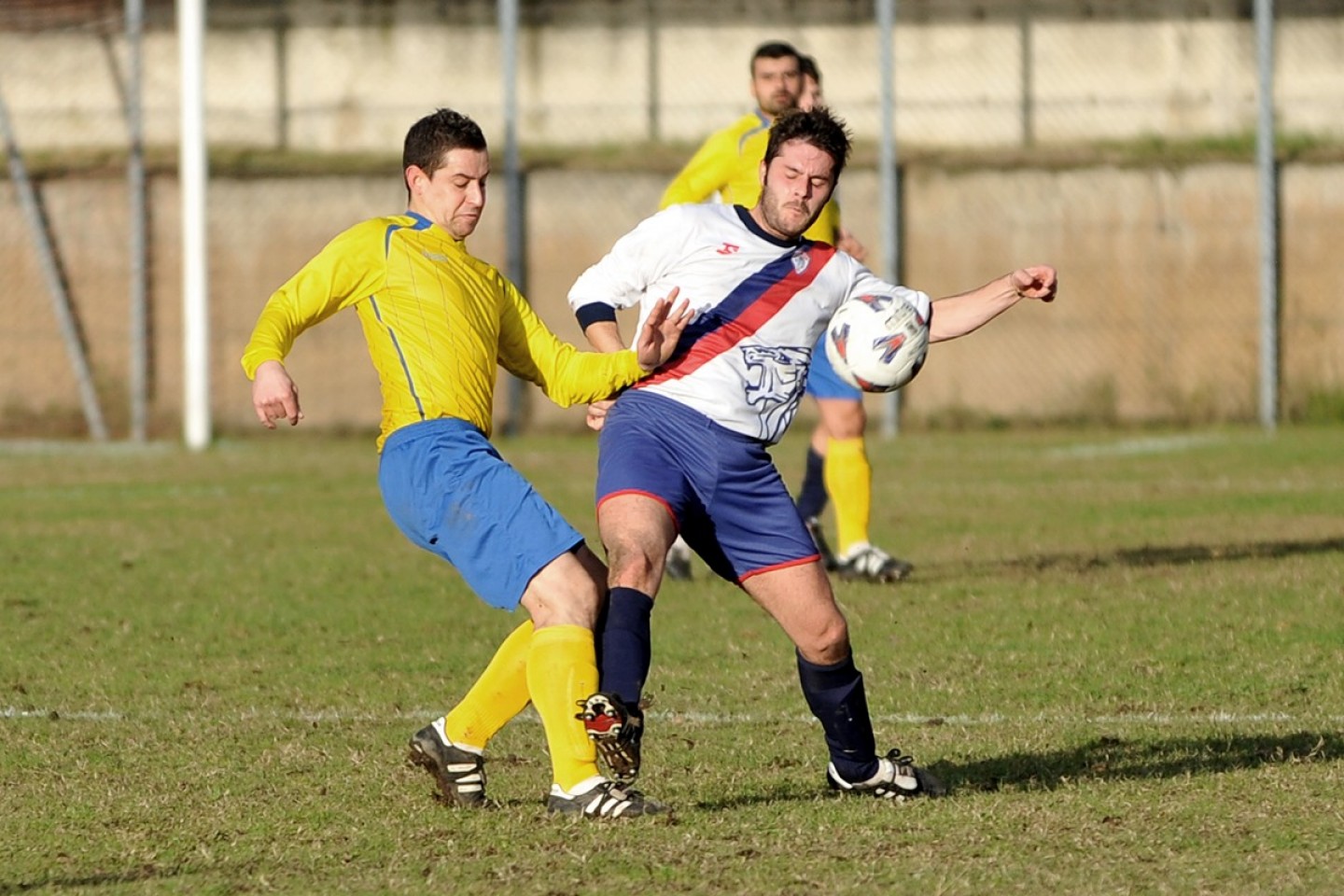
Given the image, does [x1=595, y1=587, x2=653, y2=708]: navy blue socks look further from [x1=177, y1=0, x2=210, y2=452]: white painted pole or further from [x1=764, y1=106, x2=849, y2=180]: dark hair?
[x1=177, y1=0, x2=210, y2=452]: white painted pole

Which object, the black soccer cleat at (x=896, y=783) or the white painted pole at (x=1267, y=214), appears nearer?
the black soccer cleat at (x=896, y=783)

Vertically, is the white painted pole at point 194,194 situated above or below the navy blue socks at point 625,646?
above

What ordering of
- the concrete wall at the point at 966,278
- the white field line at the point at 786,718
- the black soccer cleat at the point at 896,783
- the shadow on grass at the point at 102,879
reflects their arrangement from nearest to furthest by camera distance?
the shadow on grass at the point at 102,879 < the black soccer cleat at the point at 896,783 < the white field line at the point at 786,718 < the concrete wall at the point at 966,278

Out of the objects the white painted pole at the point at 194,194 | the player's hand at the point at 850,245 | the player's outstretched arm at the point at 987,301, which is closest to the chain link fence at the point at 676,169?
the white painted pole at the point at 194,194

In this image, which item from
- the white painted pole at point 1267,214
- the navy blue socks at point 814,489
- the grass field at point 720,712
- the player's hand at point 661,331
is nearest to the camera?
the grass field at point 720,712

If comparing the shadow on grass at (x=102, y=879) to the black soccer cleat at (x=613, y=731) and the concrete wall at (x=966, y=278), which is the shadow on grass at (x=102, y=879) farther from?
the concrete wall at (x=966, y=278)

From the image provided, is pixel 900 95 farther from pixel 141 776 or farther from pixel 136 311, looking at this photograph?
pixel 141 776

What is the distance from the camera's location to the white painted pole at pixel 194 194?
16875 millimetres

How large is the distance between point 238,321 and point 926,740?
1274 centimetres

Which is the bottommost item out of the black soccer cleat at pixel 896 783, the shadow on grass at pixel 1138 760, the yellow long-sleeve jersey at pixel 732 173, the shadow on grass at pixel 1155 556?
the shadow on grass at pixel 1155 556

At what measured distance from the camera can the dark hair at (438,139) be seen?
575 cm

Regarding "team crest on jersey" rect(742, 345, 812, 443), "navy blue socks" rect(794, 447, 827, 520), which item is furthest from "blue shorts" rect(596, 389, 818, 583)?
"navy blue socks" rect(794, 447, 827, 520)

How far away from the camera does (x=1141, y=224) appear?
18.2 m

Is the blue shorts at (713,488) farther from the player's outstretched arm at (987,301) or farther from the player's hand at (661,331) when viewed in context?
the player's outstretched arm at (987,301)
